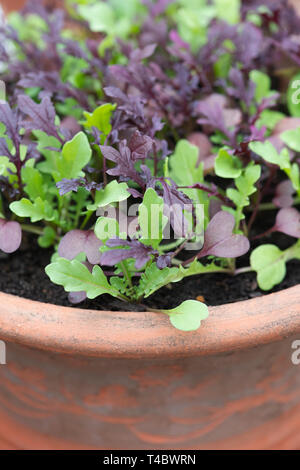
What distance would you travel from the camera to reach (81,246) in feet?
2.38

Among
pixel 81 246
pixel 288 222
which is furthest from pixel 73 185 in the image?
pixel 288 222

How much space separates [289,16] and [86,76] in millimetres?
438

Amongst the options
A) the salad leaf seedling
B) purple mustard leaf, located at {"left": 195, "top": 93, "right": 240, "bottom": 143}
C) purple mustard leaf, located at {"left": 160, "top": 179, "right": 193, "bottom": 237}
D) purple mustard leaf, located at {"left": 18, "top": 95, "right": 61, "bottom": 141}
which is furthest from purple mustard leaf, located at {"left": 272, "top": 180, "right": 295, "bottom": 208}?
purple mustard leaf, located at {"left": 18, "top": 95, "right": 61, "bottom": 141}

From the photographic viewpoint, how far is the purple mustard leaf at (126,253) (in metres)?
0.64

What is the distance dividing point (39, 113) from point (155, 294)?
303 mm

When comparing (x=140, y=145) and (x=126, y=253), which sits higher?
(x=140, y=145)

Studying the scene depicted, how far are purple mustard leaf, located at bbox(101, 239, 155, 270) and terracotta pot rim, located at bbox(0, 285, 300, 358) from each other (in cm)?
8

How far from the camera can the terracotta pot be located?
0.67 m

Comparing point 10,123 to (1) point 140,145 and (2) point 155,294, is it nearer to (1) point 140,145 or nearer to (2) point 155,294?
(1) point 140,145

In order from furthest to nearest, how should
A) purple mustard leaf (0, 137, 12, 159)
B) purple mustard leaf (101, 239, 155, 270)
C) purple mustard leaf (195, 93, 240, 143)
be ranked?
1. purple mustard leaf (195, 93, 240, 143)
2. purple mustard leaf (0, 137, 12, 159)
3. purple mustard leaf (101, 239, 155, 270)

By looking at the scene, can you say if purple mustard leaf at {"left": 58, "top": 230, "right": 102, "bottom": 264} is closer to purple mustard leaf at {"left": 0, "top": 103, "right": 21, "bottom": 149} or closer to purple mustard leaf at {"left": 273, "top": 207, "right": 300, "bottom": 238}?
purple mustard leaf at {"left": 0, "top": 103, "right": 21, "bottom": 149}

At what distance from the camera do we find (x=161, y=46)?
1.09 m

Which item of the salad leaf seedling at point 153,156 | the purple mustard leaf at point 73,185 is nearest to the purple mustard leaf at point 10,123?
the salad leaf seedling at point 153,156
